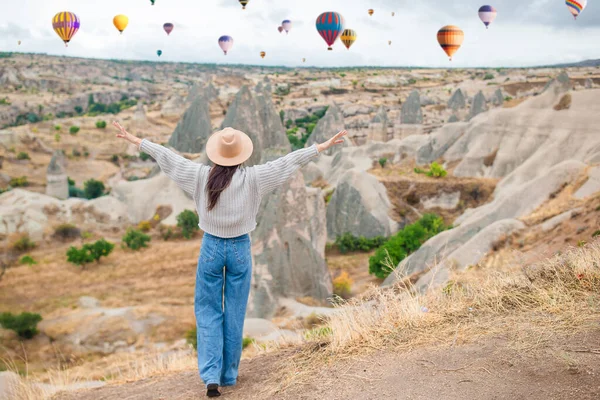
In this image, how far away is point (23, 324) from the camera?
14.8 metres

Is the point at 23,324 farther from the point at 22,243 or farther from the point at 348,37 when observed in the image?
the point at 348,37

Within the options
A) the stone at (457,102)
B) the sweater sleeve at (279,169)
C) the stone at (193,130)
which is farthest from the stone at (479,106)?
the sweater sleeve at (279,169)

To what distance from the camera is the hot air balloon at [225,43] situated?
39594 millimetres

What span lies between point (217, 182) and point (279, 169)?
0.39 metres

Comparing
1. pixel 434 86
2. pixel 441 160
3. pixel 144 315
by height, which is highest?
pixel 434 86

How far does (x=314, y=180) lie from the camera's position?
31453 millimetres

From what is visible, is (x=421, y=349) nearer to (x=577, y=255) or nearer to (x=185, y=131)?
(x=577, y=255)

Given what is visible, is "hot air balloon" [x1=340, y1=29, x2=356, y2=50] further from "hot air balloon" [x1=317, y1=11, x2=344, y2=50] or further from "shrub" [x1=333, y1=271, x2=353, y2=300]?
"shrub" [x1=333, y1=271, x2=353, y2=300]

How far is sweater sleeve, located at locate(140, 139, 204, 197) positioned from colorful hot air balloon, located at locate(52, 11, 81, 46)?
2754 cm

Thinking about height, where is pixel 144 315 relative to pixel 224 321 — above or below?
below

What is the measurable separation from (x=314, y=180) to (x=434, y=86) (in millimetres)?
72375

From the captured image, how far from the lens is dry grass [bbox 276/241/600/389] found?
3543 mm

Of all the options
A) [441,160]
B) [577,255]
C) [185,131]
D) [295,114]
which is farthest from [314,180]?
[295,114]

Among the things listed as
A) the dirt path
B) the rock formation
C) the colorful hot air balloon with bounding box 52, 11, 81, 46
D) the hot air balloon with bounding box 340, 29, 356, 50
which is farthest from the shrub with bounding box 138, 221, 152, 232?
the dirt path
